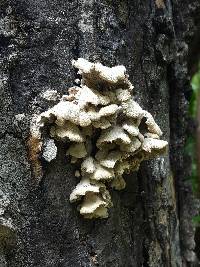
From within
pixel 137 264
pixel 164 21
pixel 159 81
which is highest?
pixel 164 21

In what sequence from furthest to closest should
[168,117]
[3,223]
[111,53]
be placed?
[168,117] < [111,53] < [3,223]

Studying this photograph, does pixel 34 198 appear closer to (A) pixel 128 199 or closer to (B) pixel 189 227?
(A) pixel 128 199

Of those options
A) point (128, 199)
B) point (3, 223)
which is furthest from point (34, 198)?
point (128, 199)

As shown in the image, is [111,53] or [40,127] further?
[111,53]
